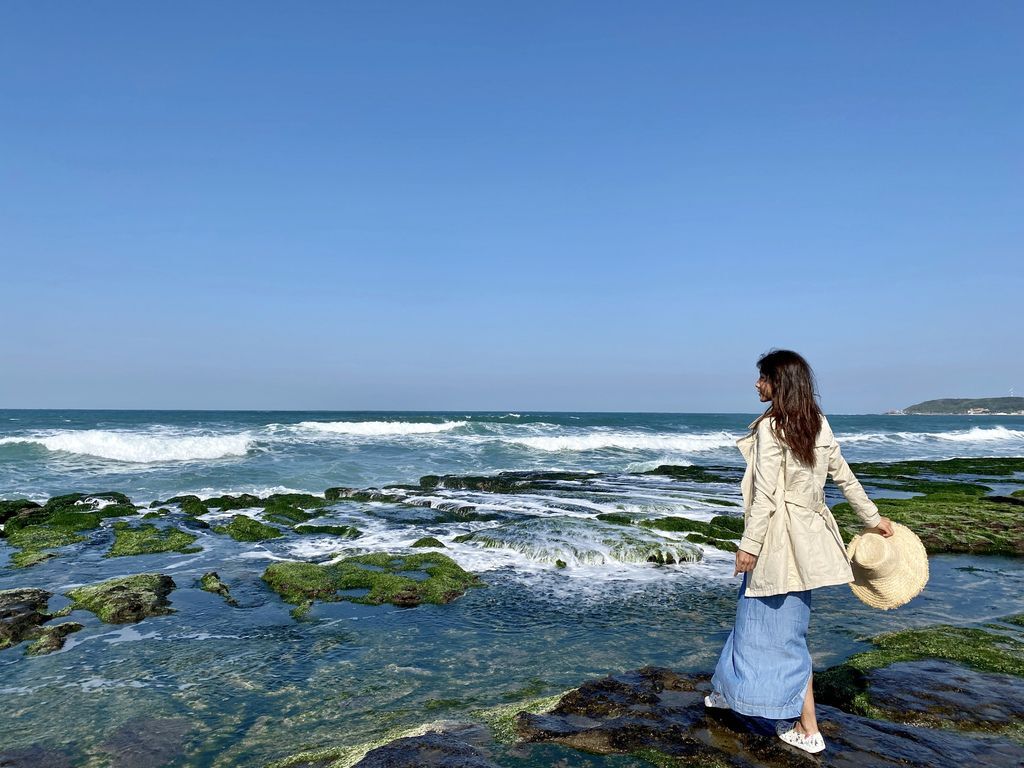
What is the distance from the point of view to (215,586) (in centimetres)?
1106

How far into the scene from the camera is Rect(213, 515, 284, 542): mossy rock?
51.6 ft

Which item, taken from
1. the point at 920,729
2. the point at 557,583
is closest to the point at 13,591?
the point at 557,583

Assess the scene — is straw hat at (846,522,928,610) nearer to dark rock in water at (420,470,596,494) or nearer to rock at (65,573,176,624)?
rock at (65,573,176,624)

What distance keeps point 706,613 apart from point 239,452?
122ft

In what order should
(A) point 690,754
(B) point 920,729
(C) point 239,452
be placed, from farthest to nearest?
(C) point 239,452, (B) point 920,729, (A) point 690,754

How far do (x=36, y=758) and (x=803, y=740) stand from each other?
6.31 meters

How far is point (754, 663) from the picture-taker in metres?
4.82

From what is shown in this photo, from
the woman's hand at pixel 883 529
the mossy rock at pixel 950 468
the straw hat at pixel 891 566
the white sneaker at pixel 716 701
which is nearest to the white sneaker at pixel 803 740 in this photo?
the white sneaker at pixel 716 701

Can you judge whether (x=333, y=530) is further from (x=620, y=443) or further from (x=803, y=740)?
(x=620, y=443)

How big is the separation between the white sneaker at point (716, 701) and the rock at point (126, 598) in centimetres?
821

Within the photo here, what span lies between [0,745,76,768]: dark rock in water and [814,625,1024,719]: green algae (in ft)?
22.2

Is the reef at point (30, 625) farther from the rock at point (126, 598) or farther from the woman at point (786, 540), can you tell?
the woman at point (786, 540)

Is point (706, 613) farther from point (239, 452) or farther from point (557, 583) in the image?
point (239, 452)

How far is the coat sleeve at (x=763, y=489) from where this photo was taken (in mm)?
4508
